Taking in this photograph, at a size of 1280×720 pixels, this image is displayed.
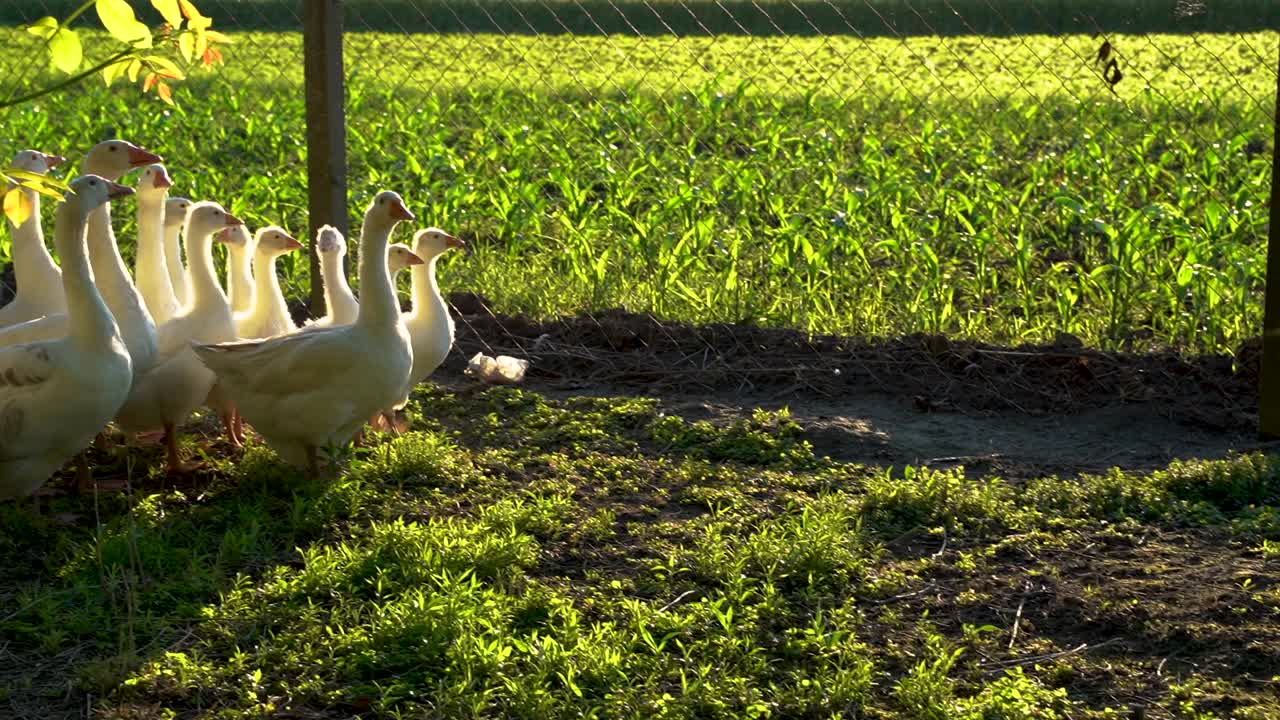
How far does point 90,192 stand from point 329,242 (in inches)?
39.5

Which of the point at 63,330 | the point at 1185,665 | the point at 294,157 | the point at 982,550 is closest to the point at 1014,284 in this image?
the point at 982,550

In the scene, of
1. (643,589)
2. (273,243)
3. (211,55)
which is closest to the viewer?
(211,55)

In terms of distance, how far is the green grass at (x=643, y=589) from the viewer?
139 inches

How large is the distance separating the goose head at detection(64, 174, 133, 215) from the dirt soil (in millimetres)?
2140

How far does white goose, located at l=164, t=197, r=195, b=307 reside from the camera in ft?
18.7

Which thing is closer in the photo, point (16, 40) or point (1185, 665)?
point (1185, 665)

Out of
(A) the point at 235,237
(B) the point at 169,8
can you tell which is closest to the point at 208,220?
(A) the point at 235,237

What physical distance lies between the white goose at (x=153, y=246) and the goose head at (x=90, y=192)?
68 cm

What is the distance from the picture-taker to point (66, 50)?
2.55 metres

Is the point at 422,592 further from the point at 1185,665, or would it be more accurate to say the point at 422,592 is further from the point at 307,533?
the point at 1185,665

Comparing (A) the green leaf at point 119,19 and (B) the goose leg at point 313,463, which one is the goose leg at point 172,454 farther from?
(A) the green leaf at point 119,19

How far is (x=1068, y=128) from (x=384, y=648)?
10.9 m

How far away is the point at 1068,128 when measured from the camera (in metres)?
13.0

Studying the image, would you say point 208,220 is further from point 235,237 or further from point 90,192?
point 90,192
